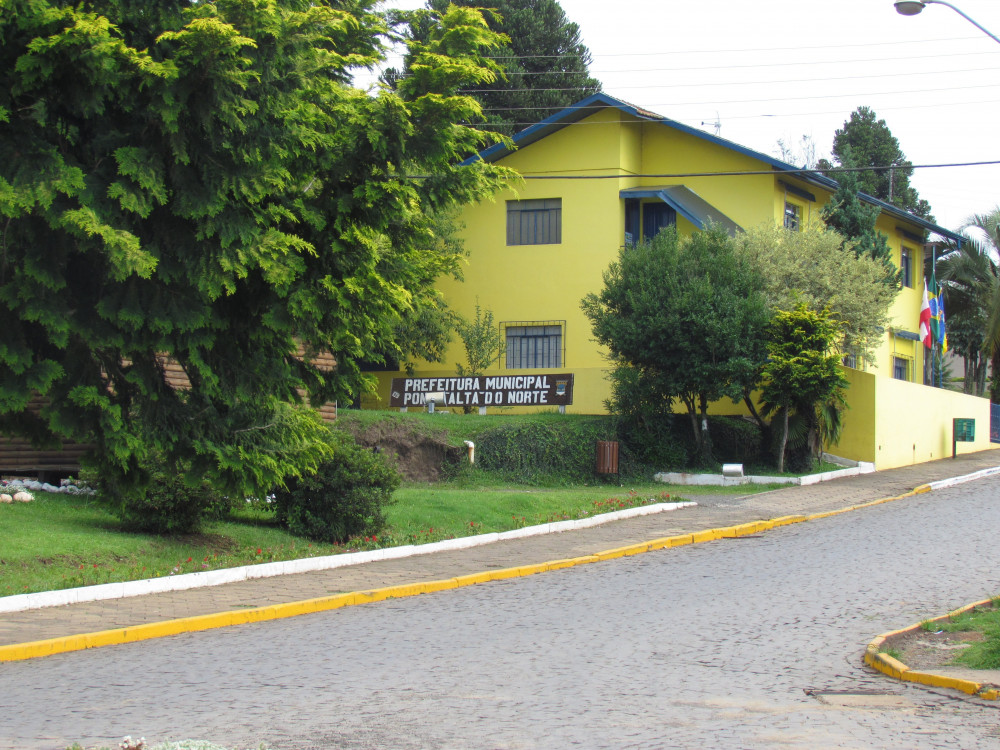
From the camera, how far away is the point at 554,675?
7.63m

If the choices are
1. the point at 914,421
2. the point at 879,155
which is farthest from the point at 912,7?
the point at 879,155

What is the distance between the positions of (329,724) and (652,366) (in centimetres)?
1779

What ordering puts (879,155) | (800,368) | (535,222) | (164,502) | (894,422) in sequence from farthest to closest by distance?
1. (879,155)
2. (535,222)
3. (894,422)
4. (800,368)
5. (164,502)

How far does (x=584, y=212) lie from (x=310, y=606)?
68.2 ft

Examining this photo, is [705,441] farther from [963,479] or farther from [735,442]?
[963,479]

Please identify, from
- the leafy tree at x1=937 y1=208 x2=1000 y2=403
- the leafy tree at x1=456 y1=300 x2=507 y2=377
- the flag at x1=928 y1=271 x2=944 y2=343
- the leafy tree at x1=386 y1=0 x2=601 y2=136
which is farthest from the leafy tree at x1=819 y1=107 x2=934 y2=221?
the leafy tree at x1=456 y1=300 x2=507 y2=377

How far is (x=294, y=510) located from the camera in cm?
1402

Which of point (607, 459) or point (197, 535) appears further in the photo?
point (607, 459)

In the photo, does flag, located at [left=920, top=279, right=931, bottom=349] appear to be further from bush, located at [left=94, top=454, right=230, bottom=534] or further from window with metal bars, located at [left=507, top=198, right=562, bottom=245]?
bush, located at [left=94, top=454, right=230, bottom=534]

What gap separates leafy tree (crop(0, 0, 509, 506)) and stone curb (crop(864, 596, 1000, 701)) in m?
5.81

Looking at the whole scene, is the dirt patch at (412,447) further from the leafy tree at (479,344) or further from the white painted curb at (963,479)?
the white painted curb at (963,479)

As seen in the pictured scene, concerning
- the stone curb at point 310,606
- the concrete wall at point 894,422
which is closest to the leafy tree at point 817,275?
the concrete wall at point 894,422

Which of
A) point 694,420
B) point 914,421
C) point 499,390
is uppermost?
point 499,390

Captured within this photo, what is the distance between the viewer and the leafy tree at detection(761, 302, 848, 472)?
21.6 meters
